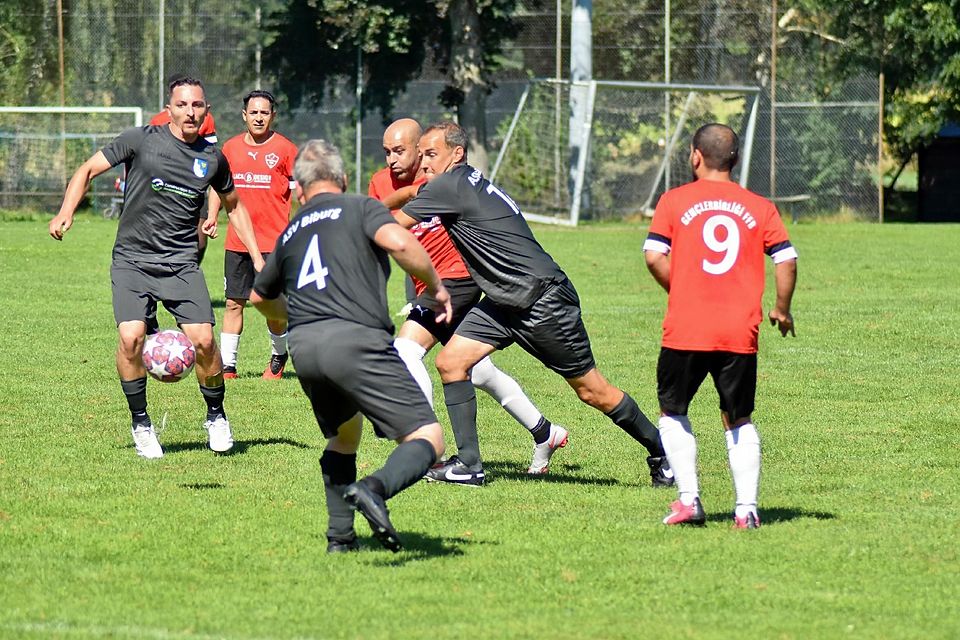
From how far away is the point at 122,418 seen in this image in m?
10.5

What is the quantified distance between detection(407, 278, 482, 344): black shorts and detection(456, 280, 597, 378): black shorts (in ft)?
2.46

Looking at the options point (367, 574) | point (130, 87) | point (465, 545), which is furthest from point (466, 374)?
point (130, 87)

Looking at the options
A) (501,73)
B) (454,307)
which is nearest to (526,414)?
(454,307)

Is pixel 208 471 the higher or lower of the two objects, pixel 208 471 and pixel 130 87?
the lower

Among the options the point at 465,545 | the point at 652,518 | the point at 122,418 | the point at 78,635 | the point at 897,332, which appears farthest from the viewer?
the point at 897,332

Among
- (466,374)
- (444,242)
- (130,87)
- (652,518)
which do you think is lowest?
(652,518)

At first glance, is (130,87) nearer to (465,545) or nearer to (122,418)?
(122,418)

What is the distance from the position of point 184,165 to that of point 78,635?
13.9 feet

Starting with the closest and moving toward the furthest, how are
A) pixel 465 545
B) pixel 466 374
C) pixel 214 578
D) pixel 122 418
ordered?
pixel 214 578 → pixel 465 545 → pixel 466 374 → pixel 122 418

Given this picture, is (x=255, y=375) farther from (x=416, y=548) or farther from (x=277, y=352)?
(x=416, y=548)

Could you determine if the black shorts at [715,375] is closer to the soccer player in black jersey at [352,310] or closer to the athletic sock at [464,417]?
the soccer player in black jersey at [352,310]

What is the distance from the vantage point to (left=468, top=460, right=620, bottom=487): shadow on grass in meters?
8.49

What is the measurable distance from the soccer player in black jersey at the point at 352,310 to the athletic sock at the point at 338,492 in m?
0.09

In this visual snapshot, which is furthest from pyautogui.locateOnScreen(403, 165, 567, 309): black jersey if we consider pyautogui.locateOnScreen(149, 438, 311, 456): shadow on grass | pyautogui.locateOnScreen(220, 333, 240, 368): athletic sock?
pyautogui.locateOnScreen(220, 333, 240, 368): athletic sock
